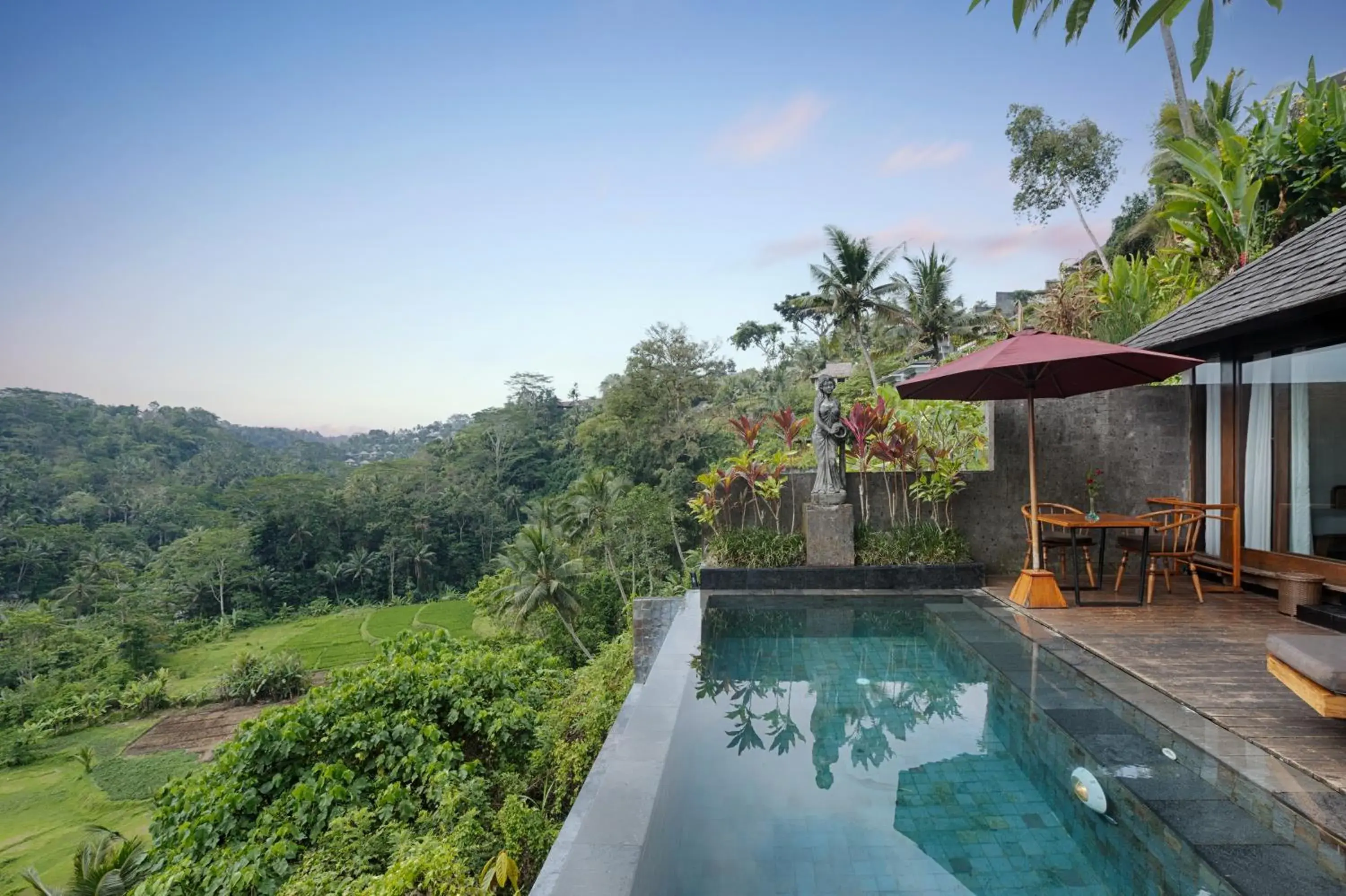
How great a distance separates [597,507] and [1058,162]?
67.8ft

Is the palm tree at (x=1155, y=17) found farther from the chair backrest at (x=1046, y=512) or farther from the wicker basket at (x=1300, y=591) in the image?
the wicker basket at (x=1300, y=591)

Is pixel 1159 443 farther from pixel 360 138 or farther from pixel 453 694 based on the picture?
pixel 360 138

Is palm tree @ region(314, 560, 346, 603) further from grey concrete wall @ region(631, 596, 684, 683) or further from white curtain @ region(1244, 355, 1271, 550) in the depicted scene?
white curtain @ region(1244, 355, 1271, 550)

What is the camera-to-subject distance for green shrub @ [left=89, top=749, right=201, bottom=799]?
66.4ft

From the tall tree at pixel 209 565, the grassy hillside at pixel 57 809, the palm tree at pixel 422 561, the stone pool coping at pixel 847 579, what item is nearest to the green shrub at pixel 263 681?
the grassy hillside at pixel 57 809

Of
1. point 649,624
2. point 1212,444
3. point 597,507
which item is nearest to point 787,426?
point 649,624

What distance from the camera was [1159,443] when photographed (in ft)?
21.4

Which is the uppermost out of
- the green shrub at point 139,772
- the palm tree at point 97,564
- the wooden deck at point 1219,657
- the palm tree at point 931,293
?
the palm tree at point 931,293

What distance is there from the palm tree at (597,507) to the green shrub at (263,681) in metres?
13.0

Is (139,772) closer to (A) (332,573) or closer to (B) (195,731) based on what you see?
(B) (195,731)

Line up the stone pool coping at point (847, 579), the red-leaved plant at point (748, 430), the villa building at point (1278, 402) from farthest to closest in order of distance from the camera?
the red-leaved plant at point (748, 430)
the stone pool coping at point (847, 579)
the villa building at point (1278, 402)

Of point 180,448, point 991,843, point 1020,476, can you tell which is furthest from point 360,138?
point 180,448

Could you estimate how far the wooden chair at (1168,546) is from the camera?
5.17 meters

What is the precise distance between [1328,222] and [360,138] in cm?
2564
